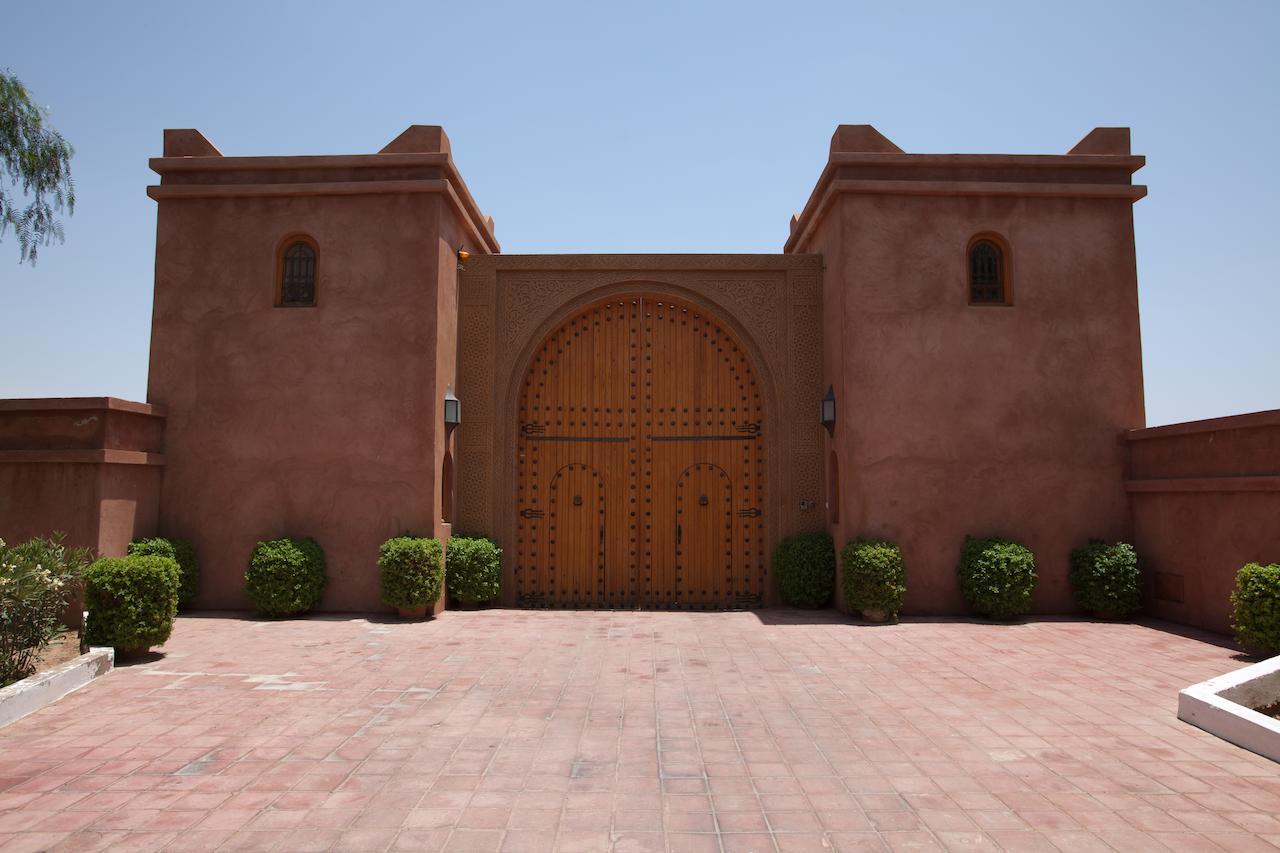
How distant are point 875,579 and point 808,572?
1089 mm

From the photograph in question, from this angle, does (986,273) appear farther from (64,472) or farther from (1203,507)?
(64,472)

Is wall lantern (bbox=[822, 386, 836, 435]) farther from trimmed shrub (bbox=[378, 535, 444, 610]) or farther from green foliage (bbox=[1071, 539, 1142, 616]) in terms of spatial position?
trimmed shrub (bbox=[378, 535, 444, 610])

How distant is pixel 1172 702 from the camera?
5.64m

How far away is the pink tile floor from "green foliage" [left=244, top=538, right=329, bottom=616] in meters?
1.26

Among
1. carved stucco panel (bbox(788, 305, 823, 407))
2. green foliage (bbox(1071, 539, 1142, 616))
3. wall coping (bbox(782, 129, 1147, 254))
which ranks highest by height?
wall coping (bbox(782, 129, 1147, 254))

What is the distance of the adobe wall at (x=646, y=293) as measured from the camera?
10.4 m

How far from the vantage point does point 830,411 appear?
32.9ft

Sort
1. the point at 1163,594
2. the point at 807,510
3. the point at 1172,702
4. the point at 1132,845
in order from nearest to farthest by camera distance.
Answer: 1. the point at 1132,845
2. the point at 1172,702
3. the point at 1163,594
4. the point at 807,510

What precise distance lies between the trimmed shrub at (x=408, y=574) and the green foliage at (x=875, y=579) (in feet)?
14.8

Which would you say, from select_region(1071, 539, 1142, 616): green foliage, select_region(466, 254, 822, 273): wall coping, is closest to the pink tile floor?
select_region(1071, 539, 1142, 616): green foliage

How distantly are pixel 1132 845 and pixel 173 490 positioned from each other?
Result: 9719 mm

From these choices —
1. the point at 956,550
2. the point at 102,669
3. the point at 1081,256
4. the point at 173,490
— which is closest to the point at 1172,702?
the point at 956,550

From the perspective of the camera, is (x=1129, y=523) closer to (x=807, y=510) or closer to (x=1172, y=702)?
(x=807, y=510)

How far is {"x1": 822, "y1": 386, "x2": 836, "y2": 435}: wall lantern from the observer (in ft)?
32.8
